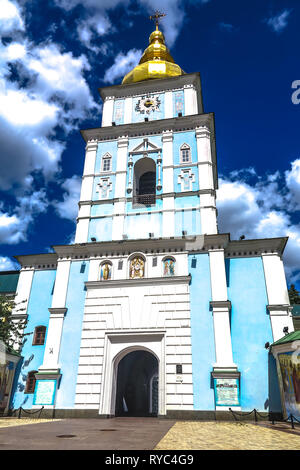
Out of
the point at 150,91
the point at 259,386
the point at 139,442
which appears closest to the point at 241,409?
the point at 259,386

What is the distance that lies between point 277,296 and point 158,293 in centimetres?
615

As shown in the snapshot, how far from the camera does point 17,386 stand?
59.2 feet

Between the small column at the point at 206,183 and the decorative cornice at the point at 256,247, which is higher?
the small column at the point at 206,183

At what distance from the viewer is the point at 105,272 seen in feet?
64.0

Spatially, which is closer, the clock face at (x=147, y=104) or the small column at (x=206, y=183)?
the small column at (x=206, y=183)

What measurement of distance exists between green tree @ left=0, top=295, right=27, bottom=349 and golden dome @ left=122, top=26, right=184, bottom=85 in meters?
18.8

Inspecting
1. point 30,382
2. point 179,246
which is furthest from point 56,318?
point 179,246

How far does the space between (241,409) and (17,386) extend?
11472mm

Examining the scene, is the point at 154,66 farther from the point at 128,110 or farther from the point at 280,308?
the point at 280,308

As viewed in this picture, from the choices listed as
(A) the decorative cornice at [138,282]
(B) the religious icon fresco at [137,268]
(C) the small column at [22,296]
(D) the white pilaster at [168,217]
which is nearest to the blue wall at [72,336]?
(A) the decorative cornice at [138,282]

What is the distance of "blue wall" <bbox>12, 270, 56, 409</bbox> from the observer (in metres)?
17.8

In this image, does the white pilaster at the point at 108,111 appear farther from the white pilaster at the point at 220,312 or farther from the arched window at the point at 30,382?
the arched window at the point at 30,382

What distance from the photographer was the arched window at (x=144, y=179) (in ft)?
73.2

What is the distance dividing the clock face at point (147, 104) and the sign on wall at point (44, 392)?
62.2 feet
